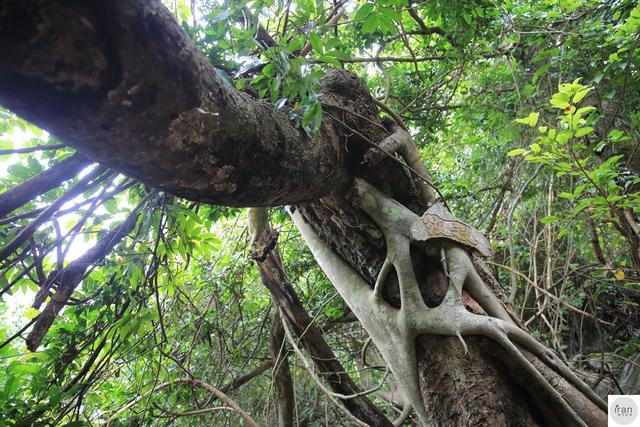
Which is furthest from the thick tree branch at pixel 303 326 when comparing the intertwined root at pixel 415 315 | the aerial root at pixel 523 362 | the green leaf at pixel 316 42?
the aerial root at pixel 523 362

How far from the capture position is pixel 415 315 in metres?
1.31

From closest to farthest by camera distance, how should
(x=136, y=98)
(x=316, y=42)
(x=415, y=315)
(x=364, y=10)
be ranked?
(x=136, y=98) → (x=316, y=42) → (x=364, y=10) → (x=415, y=315)

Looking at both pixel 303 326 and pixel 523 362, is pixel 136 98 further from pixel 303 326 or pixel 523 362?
→ pixel 303 326

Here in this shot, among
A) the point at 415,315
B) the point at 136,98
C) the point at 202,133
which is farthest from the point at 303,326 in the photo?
the point at 136,98

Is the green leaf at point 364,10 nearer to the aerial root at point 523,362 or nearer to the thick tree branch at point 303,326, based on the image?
the aerial root at point 523,362

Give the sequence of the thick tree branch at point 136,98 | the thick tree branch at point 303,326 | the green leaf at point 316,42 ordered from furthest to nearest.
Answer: the thick tree branch at point 303,326 < the green leaf at point 316,42 < the thick tree branch at point 136,98

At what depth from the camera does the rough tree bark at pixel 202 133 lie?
0.49 meters

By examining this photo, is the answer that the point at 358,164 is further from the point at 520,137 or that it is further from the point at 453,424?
the point at 520,137
